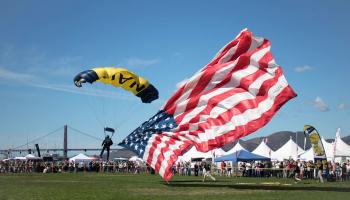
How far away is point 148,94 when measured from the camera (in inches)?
1074

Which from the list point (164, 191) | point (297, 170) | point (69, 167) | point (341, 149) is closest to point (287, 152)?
point (341, 149)

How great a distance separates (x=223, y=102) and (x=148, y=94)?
23.3 ft

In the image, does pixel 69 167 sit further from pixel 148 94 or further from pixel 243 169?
pixel 148 94

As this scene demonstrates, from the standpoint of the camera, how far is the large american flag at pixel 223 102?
20.0 meters

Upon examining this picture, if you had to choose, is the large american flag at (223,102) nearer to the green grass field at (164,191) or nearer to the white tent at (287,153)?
the green grass field at (164,191)

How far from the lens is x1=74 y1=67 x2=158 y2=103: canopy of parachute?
23953 millimetres

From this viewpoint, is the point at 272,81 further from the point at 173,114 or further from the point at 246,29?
the point at 173,114

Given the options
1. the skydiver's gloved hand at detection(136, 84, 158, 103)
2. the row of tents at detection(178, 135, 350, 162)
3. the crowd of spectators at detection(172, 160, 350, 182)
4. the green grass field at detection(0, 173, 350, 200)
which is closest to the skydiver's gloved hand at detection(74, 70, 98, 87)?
the skydiver's gloved hand at detection(136, 84, 158, 103)

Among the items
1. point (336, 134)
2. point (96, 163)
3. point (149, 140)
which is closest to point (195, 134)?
point (149, 140)

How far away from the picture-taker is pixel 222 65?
21094 mm

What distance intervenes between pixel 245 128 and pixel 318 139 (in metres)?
22.4

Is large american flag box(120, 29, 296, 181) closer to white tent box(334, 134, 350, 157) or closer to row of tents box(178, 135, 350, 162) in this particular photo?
row of tents box(178, 135, 350, 162)

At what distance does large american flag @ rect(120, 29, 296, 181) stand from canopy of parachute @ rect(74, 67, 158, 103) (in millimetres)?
3053

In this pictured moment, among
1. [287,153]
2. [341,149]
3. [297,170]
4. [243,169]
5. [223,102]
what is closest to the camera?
[223,102]
